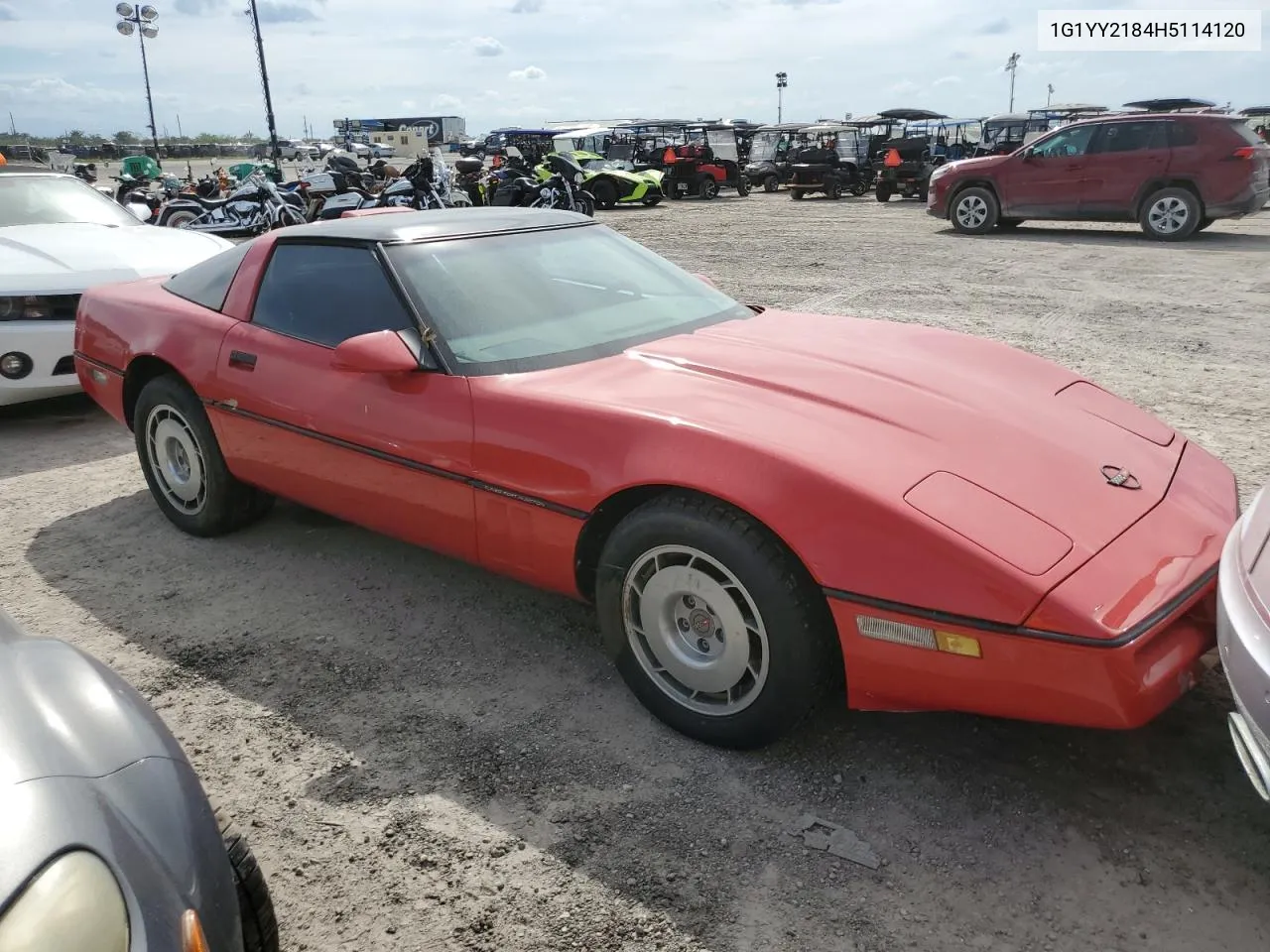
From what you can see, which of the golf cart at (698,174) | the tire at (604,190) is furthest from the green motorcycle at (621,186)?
the golf cart at (698,174)

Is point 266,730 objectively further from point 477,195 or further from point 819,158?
point 819,158

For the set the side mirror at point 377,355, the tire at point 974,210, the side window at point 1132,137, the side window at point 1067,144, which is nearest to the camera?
the side mirror at point 377,355

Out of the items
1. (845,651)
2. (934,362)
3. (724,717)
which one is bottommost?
(724,717)

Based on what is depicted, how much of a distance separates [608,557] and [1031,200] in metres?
12.9

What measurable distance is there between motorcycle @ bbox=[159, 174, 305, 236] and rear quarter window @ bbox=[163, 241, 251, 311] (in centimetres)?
932

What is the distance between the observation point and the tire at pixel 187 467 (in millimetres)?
3807

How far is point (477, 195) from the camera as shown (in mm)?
17000

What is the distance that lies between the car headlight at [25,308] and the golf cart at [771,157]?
21.4m

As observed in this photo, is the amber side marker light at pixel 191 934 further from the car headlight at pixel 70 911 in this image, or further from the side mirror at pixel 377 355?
the side mirror at pixel 377 355

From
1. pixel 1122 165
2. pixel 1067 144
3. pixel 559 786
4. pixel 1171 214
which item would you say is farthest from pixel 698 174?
pixel 559 786

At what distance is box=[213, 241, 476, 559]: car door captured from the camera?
2.91m

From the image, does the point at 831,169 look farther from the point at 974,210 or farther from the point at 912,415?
the point at 912,415

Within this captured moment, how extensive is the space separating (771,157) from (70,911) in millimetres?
25893

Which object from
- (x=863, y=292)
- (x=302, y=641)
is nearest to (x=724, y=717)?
(x=302, y=641)
